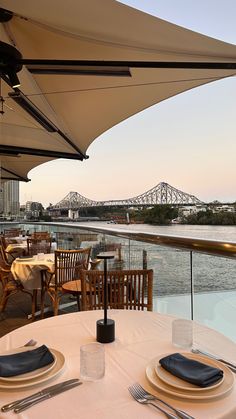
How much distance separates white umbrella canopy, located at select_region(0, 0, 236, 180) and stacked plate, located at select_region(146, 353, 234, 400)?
2.40m

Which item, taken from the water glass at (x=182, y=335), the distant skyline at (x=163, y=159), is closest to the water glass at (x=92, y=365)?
the water glass at (x=182, y=335)

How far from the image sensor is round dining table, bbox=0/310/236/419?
851 millimetres

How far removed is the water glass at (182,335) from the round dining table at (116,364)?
1.2 inches

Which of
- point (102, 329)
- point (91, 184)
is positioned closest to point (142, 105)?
point (102, 329)

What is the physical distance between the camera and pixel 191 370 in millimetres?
1038

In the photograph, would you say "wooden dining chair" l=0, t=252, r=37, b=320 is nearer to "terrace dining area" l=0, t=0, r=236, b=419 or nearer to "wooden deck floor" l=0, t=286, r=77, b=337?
"terrace dining area" l=0, t=0, r=236, b=419

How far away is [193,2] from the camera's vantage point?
5.56m

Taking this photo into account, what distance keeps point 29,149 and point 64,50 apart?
3.16 m

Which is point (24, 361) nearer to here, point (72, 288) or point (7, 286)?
point (72, 288)

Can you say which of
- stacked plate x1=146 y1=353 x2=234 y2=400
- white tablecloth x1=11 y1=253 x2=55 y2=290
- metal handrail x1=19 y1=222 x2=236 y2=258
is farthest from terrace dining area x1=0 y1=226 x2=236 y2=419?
white tablecloth x1=11 y1=253 x2=55 y2=290

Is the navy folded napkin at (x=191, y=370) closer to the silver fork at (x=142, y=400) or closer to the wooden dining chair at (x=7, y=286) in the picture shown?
the silver fork at (x=142, y=400)

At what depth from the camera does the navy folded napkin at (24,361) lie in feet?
3.42

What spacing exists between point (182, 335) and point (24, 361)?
1.98 feet

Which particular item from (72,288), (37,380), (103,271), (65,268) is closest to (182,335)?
(37,380)
